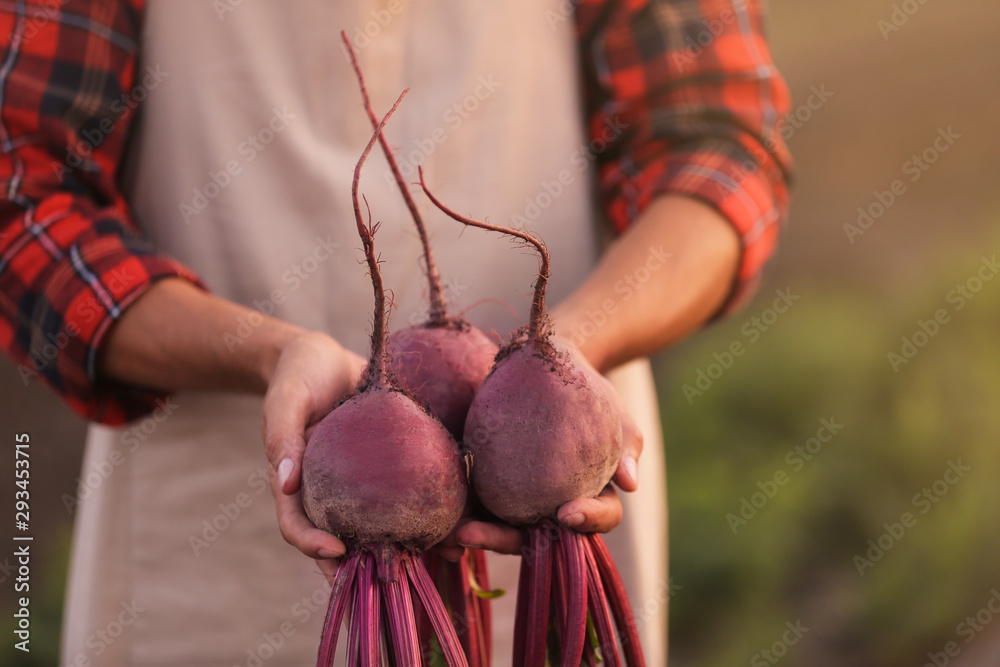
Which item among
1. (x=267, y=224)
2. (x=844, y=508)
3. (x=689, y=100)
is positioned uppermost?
(x=689, y=100)

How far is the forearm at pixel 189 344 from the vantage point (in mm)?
1203

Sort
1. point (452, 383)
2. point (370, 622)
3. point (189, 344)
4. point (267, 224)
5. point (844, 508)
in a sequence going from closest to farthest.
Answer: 1. point (370, 622)
2. point (452, 383)
3. point (189, 344)
4. point (267, 224)
5. point (844, 508)

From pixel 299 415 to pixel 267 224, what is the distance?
0.63 m

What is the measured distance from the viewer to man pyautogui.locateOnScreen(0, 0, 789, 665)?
134cm

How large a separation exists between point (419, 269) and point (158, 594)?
0.86m

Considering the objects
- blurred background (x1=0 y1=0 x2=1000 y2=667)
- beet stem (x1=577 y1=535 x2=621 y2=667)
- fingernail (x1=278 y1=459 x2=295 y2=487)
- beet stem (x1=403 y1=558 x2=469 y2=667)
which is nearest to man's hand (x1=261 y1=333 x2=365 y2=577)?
fingernail (x1=278 y1=459 x2=295 y2=487)

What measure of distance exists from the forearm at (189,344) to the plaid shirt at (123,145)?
0.10 ft

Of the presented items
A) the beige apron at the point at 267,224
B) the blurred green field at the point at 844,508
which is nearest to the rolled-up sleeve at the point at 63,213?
the beige apron at the point at 267,224

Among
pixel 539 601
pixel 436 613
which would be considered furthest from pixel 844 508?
pixel 436 613

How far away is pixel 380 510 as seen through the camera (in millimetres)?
921

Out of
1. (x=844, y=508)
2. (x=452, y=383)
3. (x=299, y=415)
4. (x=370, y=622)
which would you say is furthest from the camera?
(x=844, y=508)

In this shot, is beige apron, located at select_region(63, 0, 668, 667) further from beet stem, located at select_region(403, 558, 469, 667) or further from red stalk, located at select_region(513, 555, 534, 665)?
beet stem, located at select_region(403, 558, 469, 667)

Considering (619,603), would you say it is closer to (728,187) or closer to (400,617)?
(400,617)

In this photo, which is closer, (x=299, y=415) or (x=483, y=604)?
(x=299, y=415)
